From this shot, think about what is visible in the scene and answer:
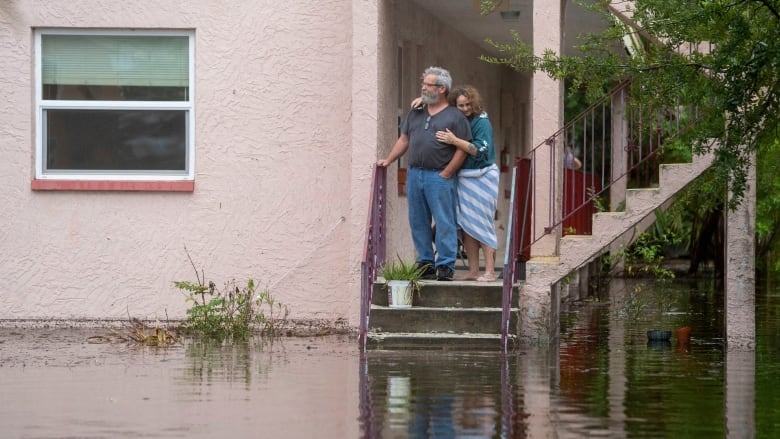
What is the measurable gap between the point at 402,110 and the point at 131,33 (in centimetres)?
313

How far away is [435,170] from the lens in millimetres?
12734

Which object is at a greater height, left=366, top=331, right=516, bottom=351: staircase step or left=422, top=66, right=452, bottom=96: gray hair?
left=422, top=66, right=452, bottom=96: gray hair

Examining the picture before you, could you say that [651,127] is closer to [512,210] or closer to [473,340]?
[512,210]

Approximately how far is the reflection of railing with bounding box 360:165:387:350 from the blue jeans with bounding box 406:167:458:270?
1.09ft

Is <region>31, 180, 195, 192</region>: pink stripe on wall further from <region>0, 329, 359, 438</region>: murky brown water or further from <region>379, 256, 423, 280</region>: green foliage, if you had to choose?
<region>379, 256, 423, 280</region>: green foliage

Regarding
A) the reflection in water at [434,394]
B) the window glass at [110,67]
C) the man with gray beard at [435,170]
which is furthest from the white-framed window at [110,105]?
the reflection in water at [434,394]

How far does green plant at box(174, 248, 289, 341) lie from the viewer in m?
13.1

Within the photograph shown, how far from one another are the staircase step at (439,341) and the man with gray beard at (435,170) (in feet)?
2.47

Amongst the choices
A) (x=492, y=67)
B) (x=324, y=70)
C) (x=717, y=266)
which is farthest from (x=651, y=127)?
(x=717, y=266)

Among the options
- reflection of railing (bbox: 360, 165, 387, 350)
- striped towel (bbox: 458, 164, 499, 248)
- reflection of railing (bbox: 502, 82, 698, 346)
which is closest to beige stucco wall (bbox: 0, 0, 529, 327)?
reflection of railing (bbox: 360, 165, 387, 350)

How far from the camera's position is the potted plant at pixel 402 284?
1250cm

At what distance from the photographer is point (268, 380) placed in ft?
32.8

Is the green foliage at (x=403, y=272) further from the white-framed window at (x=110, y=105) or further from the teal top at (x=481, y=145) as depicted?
the white-framed window at (x=110, y=105)

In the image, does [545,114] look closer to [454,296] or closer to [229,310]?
[454,296]
